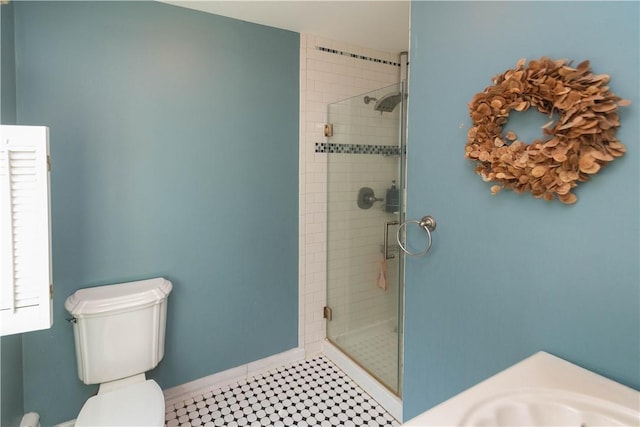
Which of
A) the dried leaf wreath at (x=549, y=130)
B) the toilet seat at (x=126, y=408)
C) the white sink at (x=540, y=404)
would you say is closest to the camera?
the white sink at (x=540, y=404)

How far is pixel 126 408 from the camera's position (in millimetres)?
1426

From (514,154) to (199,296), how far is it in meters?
1.80

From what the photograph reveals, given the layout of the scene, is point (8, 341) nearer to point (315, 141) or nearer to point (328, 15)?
point (315, 141)

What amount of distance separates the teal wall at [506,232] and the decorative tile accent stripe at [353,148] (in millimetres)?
754

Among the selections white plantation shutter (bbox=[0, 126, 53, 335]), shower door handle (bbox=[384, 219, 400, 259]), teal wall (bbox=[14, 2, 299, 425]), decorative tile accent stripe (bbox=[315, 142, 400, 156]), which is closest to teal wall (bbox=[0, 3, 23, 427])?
teal wall (bbox=[14, 2, 299, 425])

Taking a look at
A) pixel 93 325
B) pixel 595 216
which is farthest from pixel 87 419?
pixel 595 216

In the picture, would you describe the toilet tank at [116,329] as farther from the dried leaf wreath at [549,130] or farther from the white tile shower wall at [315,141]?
the dried leaf wreath at [549,130]

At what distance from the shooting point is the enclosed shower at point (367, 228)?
84.7 inches

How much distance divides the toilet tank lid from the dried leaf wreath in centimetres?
159

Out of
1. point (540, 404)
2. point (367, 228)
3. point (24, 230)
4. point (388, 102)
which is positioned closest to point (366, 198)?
point (367, 228)

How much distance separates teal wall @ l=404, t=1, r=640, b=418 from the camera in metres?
0.90

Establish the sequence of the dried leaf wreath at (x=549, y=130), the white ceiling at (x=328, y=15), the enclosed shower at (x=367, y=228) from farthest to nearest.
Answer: the enclosed shower at (x=367, y=228) → the white ceiling at (x=328, y=15) → the dried leaf wreath at (x=549, y=130)

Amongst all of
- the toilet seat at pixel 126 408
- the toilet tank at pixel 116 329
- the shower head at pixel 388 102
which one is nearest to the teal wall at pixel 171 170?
the toilet tank at pixel 116 329

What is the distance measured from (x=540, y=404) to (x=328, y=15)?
206cm
